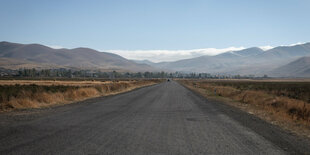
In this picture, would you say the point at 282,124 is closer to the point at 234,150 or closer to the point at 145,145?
the point at 234,150

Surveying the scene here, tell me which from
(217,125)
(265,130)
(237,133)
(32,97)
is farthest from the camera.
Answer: (32,97)

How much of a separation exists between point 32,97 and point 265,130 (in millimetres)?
17113

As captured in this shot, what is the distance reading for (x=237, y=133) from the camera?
33.4 feet

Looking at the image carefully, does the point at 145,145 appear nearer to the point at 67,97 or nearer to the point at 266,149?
the point at 266,149

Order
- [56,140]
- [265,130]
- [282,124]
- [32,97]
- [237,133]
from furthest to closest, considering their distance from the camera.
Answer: [32,97] < [282,124] < [265,130] < [237,133] < [56,140]

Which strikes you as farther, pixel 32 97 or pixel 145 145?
pixel 32 97

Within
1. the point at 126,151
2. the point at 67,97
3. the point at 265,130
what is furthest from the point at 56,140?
the point at 67,97

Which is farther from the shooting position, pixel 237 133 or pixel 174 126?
pixel 174 126

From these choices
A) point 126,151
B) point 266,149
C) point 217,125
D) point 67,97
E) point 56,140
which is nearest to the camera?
point 126,151

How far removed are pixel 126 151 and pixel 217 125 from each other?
18.9ft

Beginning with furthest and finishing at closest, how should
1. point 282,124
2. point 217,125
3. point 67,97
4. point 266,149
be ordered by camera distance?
point 67,97 → point 282,124 → point 217,125 → point 266,149

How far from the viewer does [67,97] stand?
26.4 meters

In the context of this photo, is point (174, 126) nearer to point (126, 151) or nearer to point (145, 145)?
point (145, 145)

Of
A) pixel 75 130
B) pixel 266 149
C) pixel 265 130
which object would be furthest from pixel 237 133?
pixel 75 130
